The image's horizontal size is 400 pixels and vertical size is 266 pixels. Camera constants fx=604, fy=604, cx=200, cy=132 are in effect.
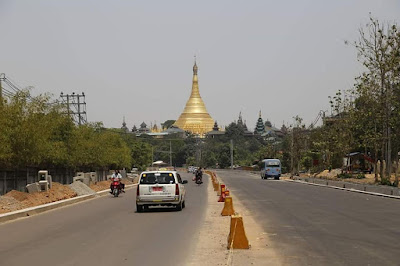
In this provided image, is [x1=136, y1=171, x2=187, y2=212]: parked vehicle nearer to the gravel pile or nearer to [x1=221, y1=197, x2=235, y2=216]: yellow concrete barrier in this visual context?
[x1=221, y1=197, x2=235, y2=216]: yellow concrete barrier

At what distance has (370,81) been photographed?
4744 centimetres

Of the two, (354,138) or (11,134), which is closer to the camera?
(11,134)

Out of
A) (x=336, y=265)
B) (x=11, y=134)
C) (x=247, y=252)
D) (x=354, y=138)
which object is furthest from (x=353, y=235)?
(x=354, y=138)

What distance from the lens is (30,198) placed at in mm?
31688

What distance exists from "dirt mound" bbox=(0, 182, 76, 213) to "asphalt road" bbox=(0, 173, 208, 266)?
3.93m

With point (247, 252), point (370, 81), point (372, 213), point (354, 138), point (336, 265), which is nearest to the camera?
point (336, 265)

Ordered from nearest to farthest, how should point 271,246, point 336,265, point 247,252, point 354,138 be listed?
point 336,265
point 247,252
point 271,246
point 354,138

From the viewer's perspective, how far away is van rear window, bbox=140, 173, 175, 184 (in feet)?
81.8

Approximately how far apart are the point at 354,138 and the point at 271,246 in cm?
5132

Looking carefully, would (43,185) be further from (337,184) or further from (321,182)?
(321,182)

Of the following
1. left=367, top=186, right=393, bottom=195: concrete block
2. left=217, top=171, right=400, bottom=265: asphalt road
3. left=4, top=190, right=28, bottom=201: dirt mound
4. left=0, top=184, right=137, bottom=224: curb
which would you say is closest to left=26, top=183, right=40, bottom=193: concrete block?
left=4, top=190, right=28, bottom=201: dirt mound

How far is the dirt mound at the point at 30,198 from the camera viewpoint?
26.8 m

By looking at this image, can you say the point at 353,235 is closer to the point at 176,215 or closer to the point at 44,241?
the point at 44,241

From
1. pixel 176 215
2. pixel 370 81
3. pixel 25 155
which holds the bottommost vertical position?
pixel 176 215
